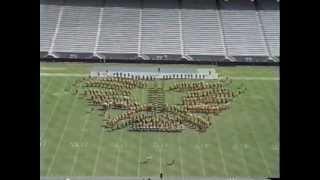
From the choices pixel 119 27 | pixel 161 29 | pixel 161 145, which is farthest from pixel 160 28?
pixel 161 145

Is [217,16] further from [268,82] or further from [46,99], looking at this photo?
[46,99]

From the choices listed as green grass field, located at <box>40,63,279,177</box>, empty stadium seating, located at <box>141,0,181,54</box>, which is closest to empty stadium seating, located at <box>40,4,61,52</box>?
empty stadium seating, located at <box>141,0,181,54</box>

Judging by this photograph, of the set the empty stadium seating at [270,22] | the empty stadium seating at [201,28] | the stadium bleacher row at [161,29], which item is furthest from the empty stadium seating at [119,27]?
the empty stadium seating at [270,22]

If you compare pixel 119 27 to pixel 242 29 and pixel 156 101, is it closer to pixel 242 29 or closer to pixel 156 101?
pixel 242 29
